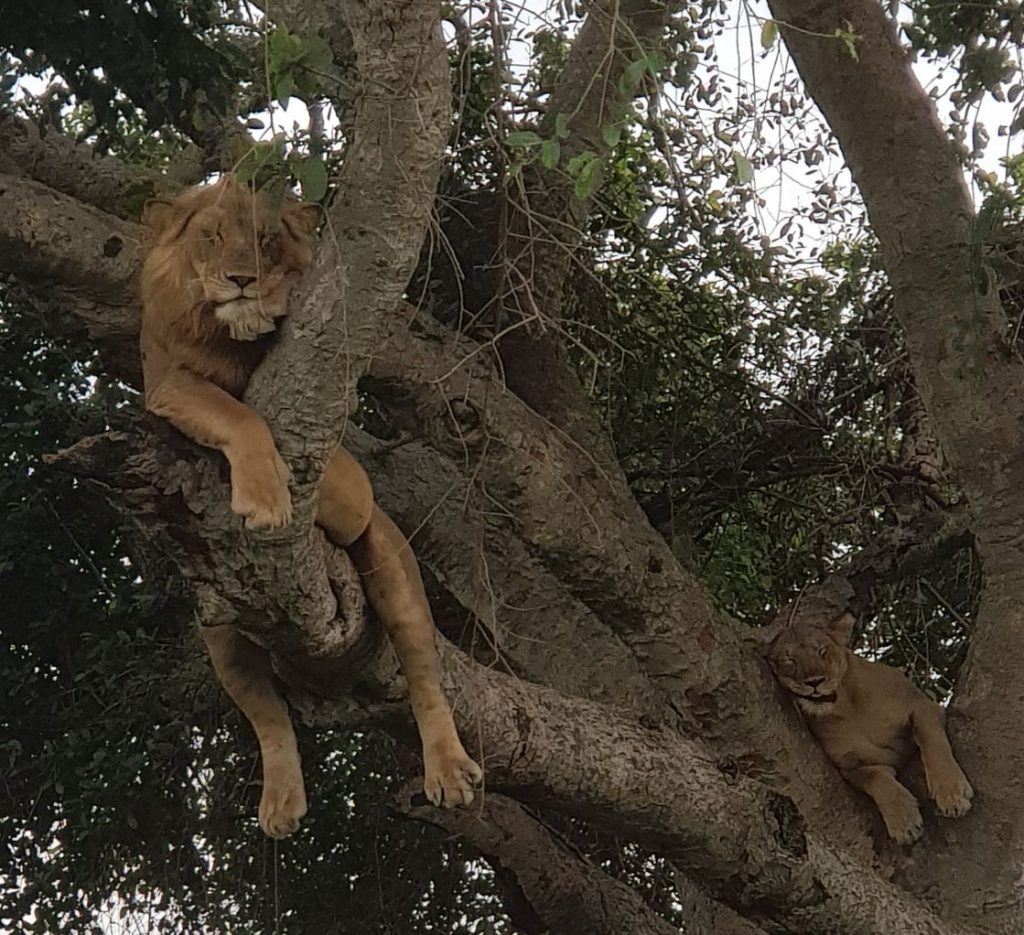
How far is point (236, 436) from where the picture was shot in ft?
9.04

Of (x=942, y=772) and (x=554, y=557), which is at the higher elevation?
(x=554, y=557)

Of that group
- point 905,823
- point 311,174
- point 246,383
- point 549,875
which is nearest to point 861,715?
point 905,823

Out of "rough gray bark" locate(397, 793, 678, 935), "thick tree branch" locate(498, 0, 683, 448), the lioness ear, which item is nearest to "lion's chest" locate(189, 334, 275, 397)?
"thick tree branch" locate(498, 0, 683, 448)

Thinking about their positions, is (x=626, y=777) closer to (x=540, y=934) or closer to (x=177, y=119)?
(x=540, y=934)

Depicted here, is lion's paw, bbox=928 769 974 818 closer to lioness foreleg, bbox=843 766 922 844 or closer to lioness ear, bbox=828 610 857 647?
lioness foreleg, bbox=843 766 922 844

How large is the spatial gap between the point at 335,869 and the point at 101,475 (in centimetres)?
332

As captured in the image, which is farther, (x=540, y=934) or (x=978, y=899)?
(x=540, y=934)

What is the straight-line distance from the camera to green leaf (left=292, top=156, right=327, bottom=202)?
2.50 m

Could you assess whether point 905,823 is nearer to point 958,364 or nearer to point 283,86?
point 958,364

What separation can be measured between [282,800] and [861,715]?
2.00m

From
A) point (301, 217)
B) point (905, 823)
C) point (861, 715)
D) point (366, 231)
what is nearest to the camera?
point (366, 231)

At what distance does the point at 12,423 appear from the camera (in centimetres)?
525

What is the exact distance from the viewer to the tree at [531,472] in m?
2.84

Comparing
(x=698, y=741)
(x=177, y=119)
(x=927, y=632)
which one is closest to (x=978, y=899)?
(x=698, y=741)
